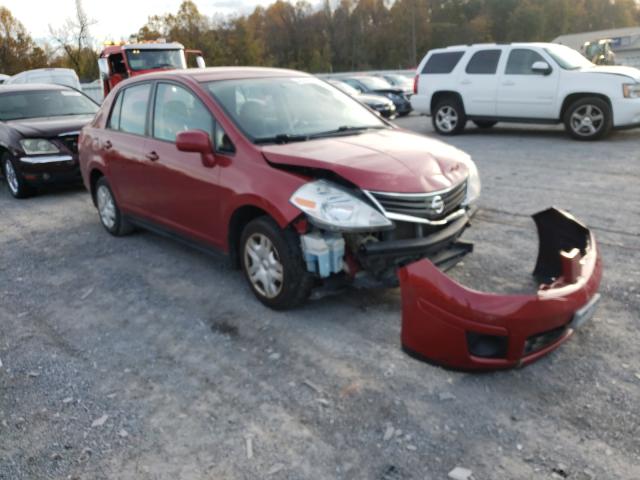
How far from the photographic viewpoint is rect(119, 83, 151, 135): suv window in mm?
5461

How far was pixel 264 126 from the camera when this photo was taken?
4.52 metres

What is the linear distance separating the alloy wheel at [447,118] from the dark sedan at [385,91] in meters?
6.23

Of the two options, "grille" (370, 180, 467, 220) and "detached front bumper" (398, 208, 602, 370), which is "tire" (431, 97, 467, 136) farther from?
"detached front bumper" (398, 208, 602, 370)

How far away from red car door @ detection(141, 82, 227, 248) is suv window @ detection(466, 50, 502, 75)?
9.06 metres

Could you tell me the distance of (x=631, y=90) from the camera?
10625 mm

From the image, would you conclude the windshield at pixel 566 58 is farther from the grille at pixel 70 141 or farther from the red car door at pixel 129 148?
the grille at pixel 70 141

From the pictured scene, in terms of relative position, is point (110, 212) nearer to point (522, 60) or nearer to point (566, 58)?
point (522, 60)

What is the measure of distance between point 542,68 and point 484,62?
147cm

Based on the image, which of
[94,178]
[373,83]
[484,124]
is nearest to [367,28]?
[373,83]

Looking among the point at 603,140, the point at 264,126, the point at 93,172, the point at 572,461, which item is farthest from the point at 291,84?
the point at 603,140

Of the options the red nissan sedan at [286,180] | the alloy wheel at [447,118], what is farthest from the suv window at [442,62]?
the red nissan sedan at [286,180]

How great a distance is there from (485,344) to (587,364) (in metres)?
0.67

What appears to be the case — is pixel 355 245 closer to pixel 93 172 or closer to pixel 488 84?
pixel 93 172

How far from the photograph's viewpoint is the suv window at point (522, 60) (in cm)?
1173
